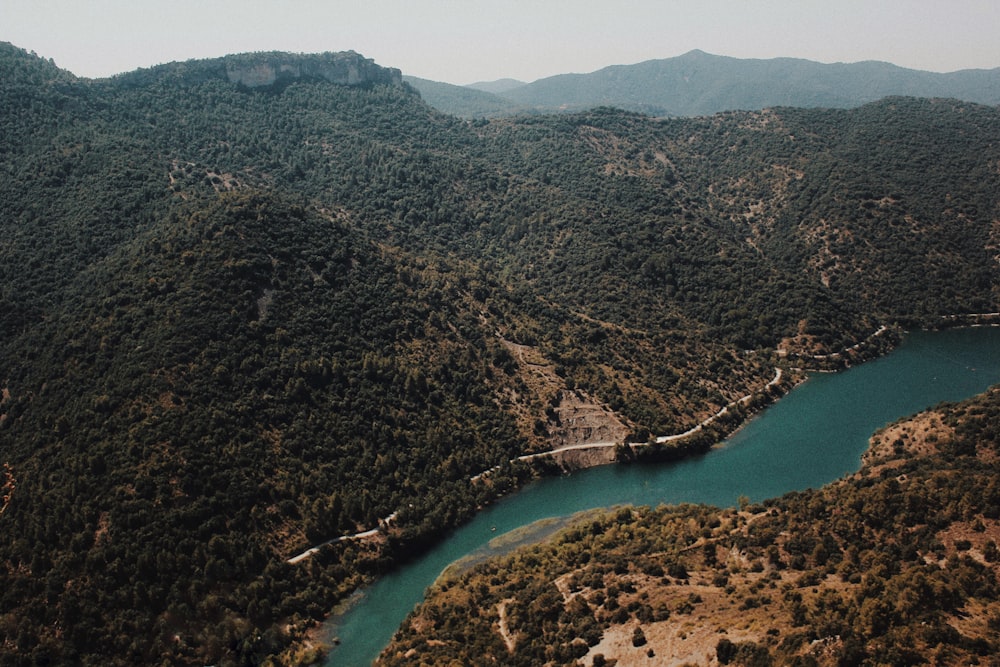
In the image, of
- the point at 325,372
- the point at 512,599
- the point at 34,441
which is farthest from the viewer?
the point at 325,372

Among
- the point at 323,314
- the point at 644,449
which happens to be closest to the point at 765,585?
the point at 644,449

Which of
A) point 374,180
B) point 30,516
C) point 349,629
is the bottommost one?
point 349,629

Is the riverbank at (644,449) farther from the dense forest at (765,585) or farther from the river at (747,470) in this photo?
the dense forest at (765,585)

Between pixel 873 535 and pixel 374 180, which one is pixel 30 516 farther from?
pixel 374 180

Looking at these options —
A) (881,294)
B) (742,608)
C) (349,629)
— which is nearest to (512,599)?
(349,629)

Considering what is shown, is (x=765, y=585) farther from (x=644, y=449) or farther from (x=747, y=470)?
(x=644, y=449)

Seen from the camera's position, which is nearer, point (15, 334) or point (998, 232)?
point (15, 334)

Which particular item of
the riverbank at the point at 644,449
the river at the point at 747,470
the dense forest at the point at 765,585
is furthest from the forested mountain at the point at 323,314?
the dense forest at the point at 765,585
